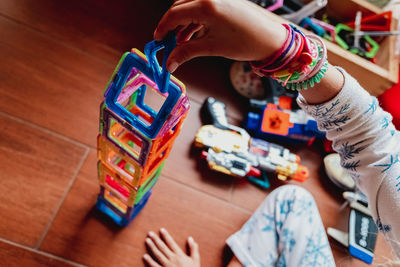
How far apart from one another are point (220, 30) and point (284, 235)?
55 centimetres

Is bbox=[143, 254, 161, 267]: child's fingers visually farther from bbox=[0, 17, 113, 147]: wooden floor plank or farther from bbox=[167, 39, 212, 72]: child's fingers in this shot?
bbox=[167, 39, 212, 72]: child's fingers

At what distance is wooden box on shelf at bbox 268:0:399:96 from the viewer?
887 mm

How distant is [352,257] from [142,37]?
899 mm

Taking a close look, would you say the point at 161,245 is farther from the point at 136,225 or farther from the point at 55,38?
the point at 55,38

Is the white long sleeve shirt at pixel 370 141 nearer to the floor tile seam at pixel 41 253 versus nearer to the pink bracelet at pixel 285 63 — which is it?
the pink bracelet at pixel 285 63

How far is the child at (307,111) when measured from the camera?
1.29 ft

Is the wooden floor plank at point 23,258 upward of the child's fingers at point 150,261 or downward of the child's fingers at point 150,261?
downward

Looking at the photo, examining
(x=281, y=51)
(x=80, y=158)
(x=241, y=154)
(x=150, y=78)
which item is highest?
(x=281, y=51)

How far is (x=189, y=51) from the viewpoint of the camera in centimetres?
40

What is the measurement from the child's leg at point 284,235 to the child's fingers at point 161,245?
0.16 metres

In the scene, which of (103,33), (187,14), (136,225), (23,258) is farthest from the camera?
(103,33)

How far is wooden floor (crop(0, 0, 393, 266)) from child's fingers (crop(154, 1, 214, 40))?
21.7 inches

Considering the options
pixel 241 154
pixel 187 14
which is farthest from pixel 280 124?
pixel 187 14

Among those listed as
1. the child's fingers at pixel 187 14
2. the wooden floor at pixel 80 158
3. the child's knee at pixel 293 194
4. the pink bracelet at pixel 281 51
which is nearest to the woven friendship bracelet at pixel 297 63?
the pink bracelet at pixel 281 51
